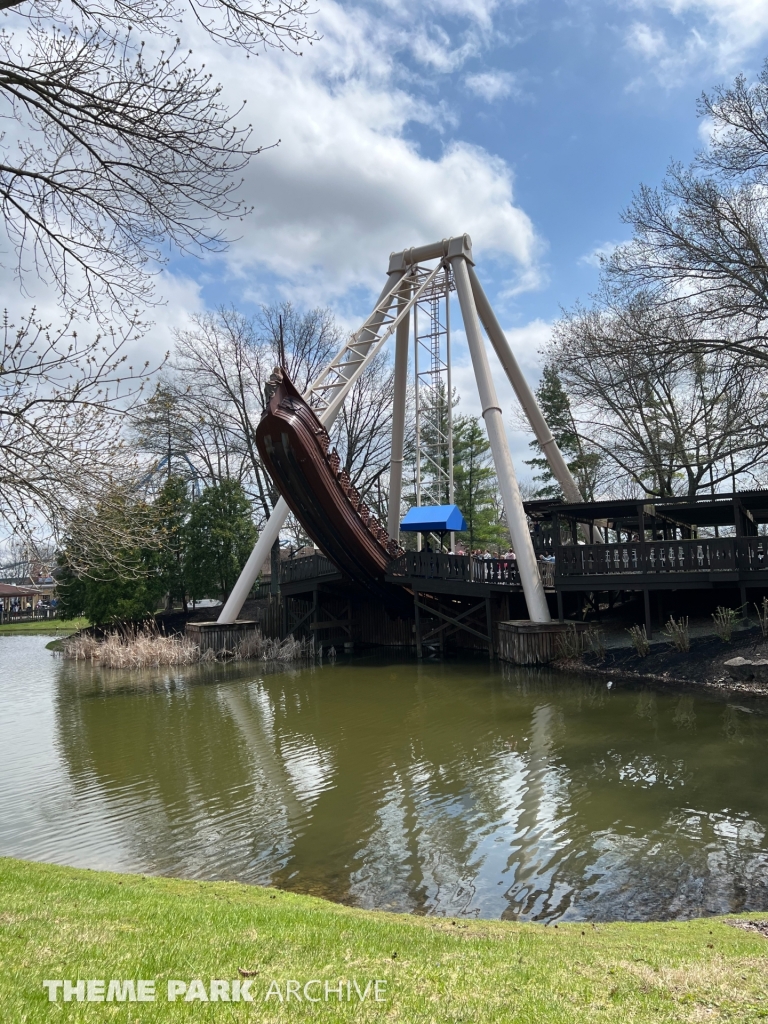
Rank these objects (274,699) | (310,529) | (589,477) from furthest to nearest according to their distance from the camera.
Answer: (589,477)
(310,529)
(274,699)

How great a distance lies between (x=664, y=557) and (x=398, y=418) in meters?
11.6

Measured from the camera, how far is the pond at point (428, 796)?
588 centimetres

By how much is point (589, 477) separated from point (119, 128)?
28.3 metres

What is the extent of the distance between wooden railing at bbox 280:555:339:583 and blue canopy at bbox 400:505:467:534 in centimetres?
274

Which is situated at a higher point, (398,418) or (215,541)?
(398,418)

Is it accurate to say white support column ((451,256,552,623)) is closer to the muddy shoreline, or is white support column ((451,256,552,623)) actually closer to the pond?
the muddy shoreline

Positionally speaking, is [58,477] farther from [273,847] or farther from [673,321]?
[673,321]

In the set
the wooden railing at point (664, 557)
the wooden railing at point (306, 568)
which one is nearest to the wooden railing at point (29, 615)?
the wooden railing at point (306, 568)

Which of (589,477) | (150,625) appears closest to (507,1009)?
(150,625)

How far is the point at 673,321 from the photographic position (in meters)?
15.8

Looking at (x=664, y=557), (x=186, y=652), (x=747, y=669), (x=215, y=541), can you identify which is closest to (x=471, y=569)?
(x=664, y=557)

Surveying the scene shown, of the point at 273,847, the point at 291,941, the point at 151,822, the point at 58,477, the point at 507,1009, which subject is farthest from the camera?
the point at 151,822

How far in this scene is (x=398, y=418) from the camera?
2519 centimetres

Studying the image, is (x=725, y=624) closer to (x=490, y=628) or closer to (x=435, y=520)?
(x=490, y=628)
